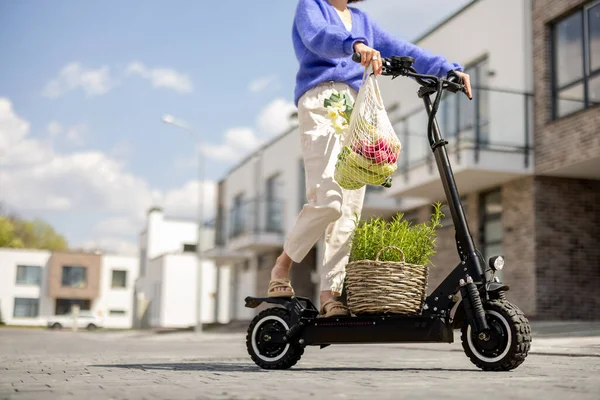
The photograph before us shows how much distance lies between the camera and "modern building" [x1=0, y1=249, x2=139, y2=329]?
6788cm

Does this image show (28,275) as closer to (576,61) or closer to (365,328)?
(576,61)

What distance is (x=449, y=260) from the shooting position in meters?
19.0

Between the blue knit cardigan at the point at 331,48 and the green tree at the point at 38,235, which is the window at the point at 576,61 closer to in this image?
the blue knit cardigan at the point at 331,48

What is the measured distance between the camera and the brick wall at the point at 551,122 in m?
14.7

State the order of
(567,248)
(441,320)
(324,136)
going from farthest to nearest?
1. (567,248)
2. (324,136)
3. (441,320)

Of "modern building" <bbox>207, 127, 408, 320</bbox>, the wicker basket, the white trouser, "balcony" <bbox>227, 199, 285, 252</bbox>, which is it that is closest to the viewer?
the wicker basket

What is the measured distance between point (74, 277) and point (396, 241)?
6913 cm

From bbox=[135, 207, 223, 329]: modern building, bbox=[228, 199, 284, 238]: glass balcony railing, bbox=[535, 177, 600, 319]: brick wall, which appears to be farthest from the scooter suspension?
bbox=[135, 207, 223, 329]: modern building

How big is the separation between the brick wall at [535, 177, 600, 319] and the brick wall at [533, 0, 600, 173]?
85cm

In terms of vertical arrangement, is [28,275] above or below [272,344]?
above

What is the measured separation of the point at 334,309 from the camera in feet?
15.3

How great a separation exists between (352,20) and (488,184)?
13.0 m

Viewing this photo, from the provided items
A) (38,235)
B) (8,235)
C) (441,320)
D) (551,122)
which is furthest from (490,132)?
(38,235)

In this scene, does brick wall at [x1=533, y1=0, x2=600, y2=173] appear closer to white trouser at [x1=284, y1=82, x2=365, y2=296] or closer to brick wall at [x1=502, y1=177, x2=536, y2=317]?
brick wall at [x1=502, y1=177, x2=536, y2=317]
